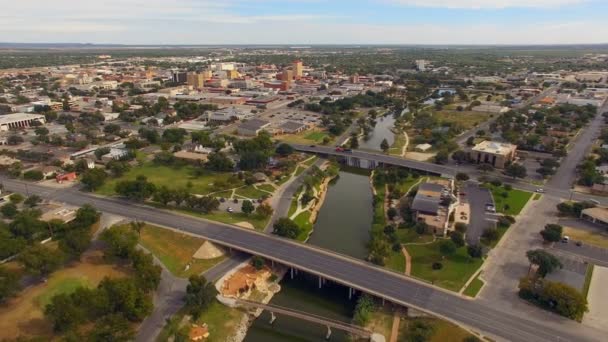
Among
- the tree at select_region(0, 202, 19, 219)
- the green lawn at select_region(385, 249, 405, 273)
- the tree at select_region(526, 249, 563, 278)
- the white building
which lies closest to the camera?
the tree at select_region(526, 249, 563, 278)

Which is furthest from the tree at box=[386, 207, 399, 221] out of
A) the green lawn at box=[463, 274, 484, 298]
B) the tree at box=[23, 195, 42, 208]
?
the tree at box=[23, 195, 42, 208]

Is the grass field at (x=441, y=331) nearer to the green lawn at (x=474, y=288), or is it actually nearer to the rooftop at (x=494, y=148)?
the green lawn at (x=474, y=288)

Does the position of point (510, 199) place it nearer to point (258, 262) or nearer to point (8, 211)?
point (258, 262)

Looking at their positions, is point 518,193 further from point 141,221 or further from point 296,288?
point 141,221

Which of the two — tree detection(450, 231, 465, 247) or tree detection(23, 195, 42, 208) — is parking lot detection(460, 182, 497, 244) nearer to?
tree detection(450, 231, 465, 247)

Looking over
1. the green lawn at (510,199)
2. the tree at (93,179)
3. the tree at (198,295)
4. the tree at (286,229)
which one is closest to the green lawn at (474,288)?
the green lawn at (510,199)

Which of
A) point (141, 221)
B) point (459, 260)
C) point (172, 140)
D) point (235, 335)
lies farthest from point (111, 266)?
point (172, 140)
